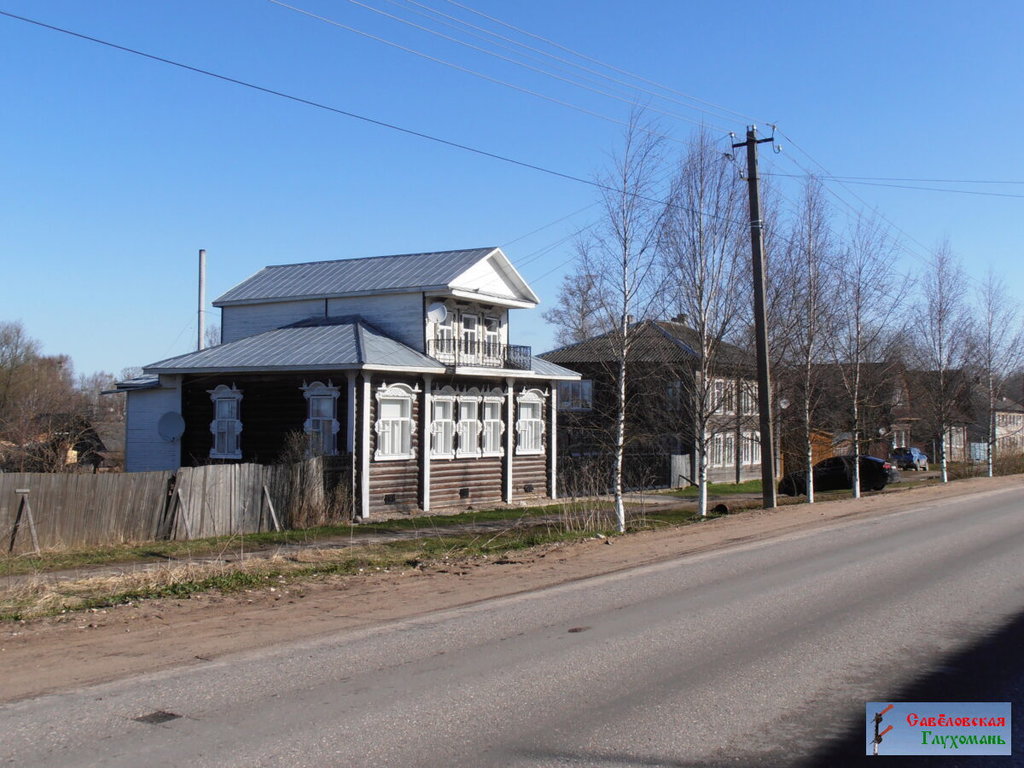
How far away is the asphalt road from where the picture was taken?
5641mm

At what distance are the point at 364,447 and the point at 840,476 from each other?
880 inches

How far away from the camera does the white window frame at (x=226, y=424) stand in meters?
25.7

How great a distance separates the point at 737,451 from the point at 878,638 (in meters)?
33.8

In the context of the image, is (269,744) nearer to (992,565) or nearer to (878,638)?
(878,638)

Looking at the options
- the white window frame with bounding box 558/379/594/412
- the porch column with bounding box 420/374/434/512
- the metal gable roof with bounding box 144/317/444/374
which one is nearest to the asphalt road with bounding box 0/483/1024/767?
the metal gable roof with bounding box 144/317/444/374

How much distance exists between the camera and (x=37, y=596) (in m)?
11.4

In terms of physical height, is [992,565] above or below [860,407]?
below

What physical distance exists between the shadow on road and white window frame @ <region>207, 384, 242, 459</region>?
20.7 m

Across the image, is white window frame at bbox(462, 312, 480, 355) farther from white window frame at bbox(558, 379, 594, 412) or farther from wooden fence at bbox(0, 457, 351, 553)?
white window frame at bbox(558, 379, 594, 412)

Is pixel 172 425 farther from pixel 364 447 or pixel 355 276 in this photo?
pixel 355 276

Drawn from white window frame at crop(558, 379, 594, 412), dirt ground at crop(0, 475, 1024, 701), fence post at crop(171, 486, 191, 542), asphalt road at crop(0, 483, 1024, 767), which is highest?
white window frame at crop(558, 379, 594, 412)

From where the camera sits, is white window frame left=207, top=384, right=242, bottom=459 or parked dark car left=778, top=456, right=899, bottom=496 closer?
white window frame left=207, top=384, right=242, bottom=459

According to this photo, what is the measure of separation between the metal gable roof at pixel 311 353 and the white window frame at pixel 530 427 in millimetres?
4926

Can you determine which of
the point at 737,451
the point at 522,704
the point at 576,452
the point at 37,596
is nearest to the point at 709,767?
the point at 522,704
